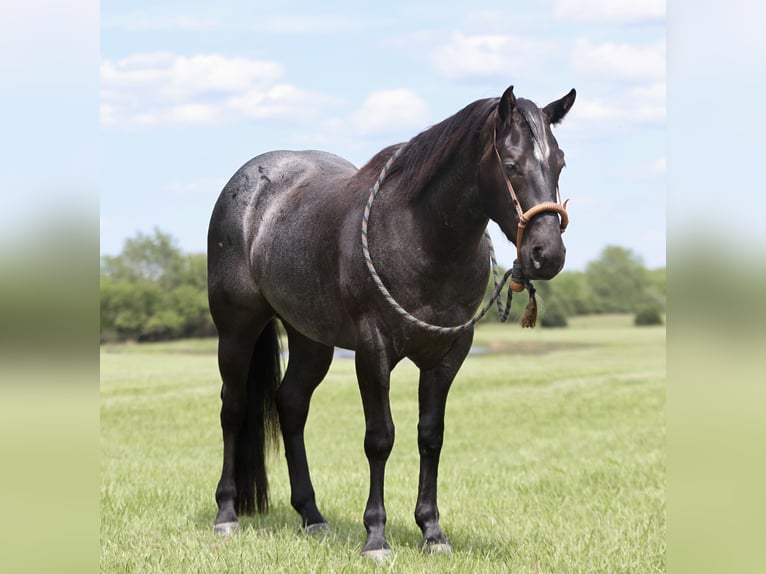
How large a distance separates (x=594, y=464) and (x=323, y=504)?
11.6 feet

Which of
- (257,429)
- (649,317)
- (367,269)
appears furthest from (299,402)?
(649,317)

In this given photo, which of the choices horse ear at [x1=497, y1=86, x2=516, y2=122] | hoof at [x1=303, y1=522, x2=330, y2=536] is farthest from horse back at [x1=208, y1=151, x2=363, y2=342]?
hoof at [x1=303, y1=522, x2=330, y2=536]

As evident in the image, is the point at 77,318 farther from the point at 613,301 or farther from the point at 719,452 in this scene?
the point at 613,301

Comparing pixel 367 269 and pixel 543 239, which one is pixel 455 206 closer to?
pixel 367 269

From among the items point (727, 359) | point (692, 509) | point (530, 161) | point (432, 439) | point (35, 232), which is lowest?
point (432, 439)

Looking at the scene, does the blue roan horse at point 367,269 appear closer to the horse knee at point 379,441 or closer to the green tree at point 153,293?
the horse knee at point 379,441

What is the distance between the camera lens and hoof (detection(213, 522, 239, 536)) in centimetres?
629

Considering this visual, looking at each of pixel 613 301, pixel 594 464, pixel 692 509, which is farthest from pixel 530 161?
pixel 613 301

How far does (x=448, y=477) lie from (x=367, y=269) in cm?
407

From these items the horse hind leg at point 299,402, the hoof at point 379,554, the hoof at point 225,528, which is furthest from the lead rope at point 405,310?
the hoof at point 225,528

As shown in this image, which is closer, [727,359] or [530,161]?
[727,359]

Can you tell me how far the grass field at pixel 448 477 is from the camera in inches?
213

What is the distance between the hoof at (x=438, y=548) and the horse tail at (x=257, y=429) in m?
1.76

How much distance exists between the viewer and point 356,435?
1206 cm
